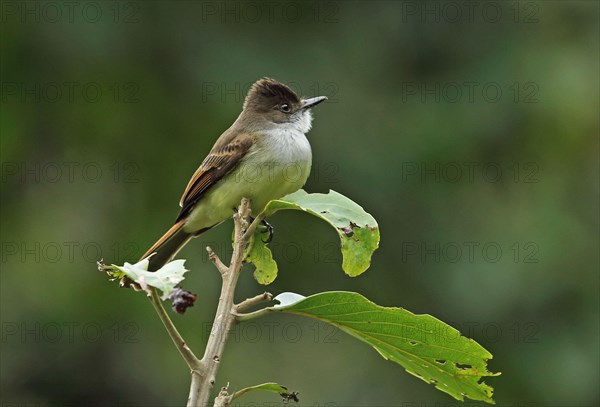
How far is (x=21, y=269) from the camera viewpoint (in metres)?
7.78

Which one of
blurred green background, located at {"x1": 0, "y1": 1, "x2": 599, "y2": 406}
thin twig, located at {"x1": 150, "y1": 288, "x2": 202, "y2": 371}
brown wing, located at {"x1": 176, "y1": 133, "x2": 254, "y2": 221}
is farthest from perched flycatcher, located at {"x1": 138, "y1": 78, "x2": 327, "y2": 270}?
blurred green background, located at {"x1": 0, "y1": 1, "x2": 599, "y2": 406}

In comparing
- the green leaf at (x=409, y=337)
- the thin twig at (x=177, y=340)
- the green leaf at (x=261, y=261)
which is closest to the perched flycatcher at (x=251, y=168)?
the green leaf at (x=261, y=261)

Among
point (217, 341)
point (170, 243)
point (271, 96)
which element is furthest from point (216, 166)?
point (217, 341)

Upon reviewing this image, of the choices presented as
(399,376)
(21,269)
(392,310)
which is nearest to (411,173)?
(399,376)

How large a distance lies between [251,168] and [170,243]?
0.62m

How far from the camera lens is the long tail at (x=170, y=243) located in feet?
14.3

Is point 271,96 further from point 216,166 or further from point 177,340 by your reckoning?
point 177,340

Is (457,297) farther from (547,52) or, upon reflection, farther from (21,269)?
(21,269)

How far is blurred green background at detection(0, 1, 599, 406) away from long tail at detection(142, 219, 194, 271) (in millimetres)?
2716

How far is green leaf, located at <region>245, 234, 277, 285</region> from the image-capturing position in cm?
282

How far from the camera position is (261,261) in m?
2.86

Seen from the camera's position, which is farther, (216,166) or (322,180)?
(322,180)

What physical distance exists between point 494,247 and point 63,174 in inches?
144

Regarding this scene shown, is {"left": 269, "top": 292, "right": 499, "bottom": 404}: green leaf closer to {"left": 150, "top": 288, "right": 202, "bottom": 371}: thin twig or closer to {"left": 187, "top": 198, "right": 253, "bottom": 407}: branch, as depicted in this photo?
{"left": 187, "top": 198, "right": 253, "bottom": 407}: branch
